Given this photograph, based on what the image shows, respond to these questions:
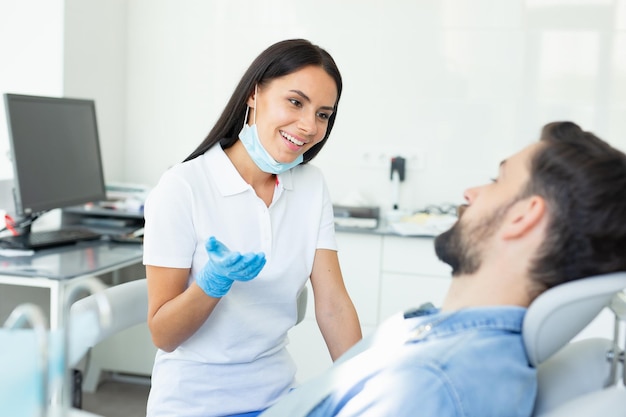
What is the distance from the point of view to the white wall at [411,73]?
328 centimetres

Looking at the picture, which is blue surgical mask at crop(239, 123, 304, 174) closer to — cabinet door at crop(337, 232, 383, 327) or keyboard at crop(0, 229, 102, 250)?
keyboard at crop(0, 229, 102, 250)

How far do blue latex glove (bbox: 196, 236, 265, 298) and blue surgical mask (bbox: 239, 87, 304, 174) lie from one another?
14.0 inches

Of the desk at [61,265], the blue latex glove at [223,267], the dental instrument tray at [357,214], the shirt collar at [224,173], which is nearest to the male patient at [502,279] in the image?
the blue latex glove at [223,267]

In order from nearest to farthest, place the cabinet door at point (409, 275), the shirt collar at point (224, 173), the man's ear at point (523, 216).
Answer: the man's ear at point (523, 216) < the shirt collar at point (224, 173) < the cabinet door at point (409, 275)

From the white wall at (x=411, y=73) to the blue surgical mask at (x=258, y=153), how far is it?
1.83 metres

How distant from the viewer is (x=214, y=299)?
1.40 m

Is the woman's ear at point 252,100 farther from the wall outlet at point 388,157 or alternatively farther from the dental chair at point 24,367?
the wall outlet at point 388,157

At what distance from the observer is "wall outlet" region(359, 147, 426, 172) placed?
343 centimetres

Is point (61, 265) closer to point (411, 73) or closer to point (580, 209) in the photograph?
point (580, 209)

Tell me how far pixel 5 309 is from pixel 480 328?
221 centimetres

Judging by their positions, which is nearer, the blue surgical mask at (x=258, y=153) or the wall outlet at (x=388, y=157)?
the blue surgical mask at (x=258, y=153)

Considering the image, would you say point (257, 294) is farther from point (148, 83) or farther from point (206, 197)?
point (148, 83)

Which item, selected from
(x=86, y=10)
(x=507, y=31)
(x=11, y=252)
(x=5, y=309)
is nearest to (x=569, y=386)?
(x=11, y=252)

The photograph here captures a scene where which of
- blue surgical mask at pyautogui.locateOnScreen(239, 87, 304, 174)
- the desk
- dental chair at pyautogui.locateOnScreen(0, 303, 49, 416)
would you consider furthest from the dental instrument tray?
dental chair at pyautogui.locateOnScreen(0, 303, 49, 416)
